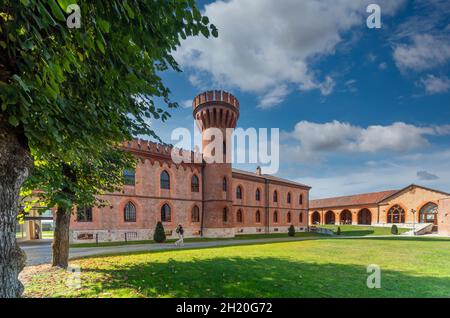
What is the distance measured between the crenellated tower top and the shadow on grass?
18.4m

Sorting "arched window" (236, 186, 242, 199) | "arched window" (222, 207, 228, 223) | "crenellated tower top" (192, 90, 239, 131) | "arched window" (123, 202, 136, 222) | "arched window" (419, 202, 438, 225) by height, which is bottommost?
"arched window" (419, 202, 438, 225)

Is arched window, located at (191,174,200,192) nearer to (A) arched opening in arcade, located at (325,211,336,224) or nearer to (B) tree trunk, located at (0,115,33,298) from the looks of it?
(B) tree trunk, located at (0,115,33,298)

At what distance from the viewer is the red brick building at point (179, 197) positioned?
20406 mm

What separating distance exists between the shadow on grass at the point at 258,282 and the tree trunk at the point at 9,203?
2428 millimetres

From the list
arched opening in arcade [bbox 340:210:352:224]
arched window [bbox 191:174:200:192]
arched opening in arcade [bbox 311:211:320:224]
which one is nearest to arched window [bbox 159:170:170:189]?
arched window [bbox 191:174:200:192]

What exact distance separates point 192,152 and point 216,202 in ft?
21.1

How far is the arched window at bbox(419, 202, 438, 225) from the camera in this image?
41744 mm

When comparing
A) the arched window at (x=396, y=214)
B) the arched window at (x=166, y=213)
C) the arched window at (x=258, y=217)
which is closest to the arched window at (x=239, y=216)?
the arched window at (x=258, y=217)

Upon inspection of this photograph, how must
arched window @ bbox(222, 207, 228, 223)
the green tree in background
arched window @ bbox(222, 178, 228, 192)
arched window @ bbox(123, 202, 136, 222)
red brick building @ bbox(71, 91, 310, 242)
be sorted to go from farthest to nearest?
arched window @ bbox(222, 178, 228, 192), arched window @ bbox(222, 207, 228, 223), arched window @ bbox(123, 202, 136, 222), red brick building @ bbox(71, 91, 310, 242), the green tree in background

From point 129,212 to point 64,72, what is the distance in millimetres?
19779

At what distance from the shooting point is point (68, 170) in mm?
8391

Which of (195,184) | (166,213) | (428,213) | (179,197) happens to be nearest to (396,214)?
(428,213)
